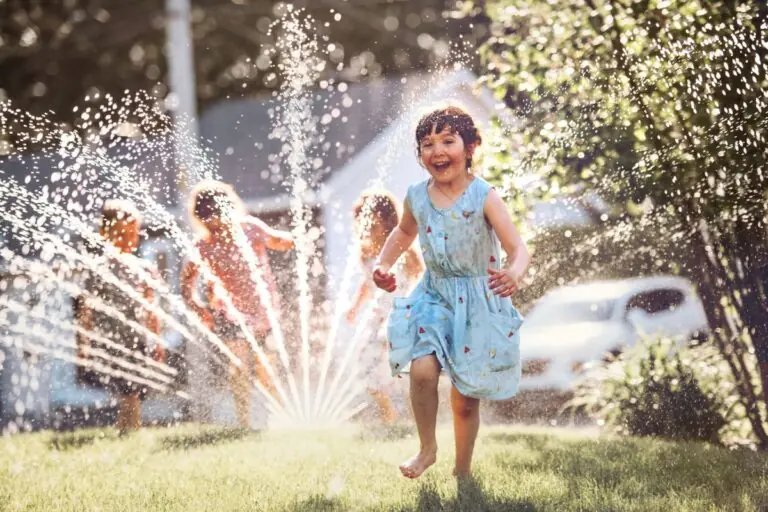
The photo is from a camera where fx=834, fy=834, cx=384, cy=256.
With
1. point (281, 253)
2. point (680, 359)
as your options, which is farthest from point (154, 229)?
point (680, 359)

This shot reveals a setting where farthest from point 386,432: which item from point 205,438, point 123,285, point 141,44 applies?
point 141,44

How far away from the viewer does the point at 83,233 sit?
6.19 meters

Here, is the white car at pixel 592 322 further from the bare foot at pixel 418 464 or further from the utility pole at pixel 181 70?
the utility pole at pixel 181 70

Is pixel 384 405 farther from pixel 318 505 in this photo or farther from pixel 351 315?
pixel 318 505

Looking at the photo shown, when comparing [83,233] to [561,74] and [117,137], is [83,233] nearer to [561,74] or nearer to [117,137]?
[117,137]

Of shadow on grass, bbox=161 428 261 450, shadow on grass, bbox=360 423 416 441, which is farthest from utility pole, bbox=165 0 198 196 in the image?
shadow on grass, bbox=360 423 416 441

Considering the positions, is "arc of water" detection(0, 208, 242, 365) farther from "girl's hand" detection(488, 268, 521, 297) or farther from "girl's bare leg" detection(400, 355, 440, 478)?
"girl's hand" detection(488, 268, 521, 297)

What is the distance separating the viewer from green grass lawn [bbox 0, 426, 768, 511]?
110 inches

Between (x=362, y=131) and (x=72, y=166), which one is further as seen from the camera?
(x=362, y=131)

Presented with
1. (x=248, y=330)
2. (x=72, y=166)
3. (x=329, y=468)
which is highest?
(x=72, y=166)

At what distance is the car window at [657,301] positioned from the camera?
16.3ft

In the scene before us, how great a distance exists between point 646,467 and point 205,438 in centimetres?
225

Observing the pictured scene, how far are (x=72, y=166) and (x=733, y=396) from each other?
484cm

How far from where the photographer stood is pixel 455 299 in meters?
3.13
